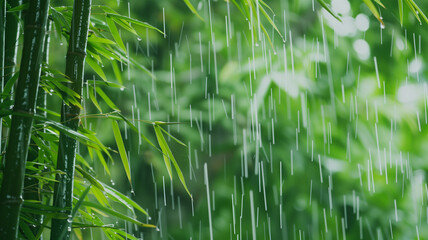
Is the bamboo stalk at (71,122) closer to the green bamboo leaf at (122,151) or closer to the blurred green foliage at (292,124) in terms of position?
the green bamboo leaf at (122,151)

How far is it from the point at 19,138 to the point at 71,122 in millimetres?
109

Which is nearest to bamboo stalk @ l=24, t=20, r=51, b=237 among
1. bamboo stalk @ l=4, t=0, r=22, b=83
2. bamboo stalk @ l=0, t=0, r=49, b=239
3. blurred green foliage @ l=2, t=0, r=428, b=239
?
bamboo stalk @ l=4, t=0, r=22, b=83

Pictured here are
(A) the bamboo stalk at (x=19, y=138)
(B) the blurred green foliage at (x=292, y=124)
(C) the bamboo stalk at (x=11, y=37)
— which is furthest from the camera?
(B) the blurred green foliage at (x=292, y=124)

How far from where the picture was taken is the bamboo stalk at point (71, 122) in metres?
0.60

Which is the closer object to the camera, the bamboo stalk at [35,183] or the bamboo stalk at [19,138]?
the bamboo stalk at [19,138]

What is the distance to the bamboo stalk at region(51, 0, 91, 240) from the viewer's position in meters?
0.60

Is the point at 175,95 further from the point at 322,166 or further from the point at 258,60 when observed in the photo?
the point at 322,166

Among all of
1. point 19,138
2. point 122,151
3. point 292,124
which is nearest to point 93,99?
point 122,151

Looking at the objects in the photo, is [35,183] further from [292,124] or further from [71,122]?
[292,124]

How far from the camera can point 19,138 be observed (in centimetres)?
52

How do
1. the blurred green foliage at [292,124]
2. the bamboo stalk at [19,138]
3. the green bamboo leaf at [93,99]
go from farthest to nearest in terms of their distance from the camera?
the blurred green foliage at [292,124] → the green bamboo leaf at [93,99] → the bamboo stalk at [19,138]

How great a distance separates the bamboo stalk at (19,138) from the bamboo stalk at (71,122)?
8cm

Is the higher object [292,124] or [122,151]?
[292,124]

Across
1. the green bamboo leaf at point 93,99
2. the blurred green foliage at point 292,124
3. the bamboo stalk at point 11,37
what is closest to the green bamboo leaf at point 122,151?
the green bamboo leaf at point 93,99
